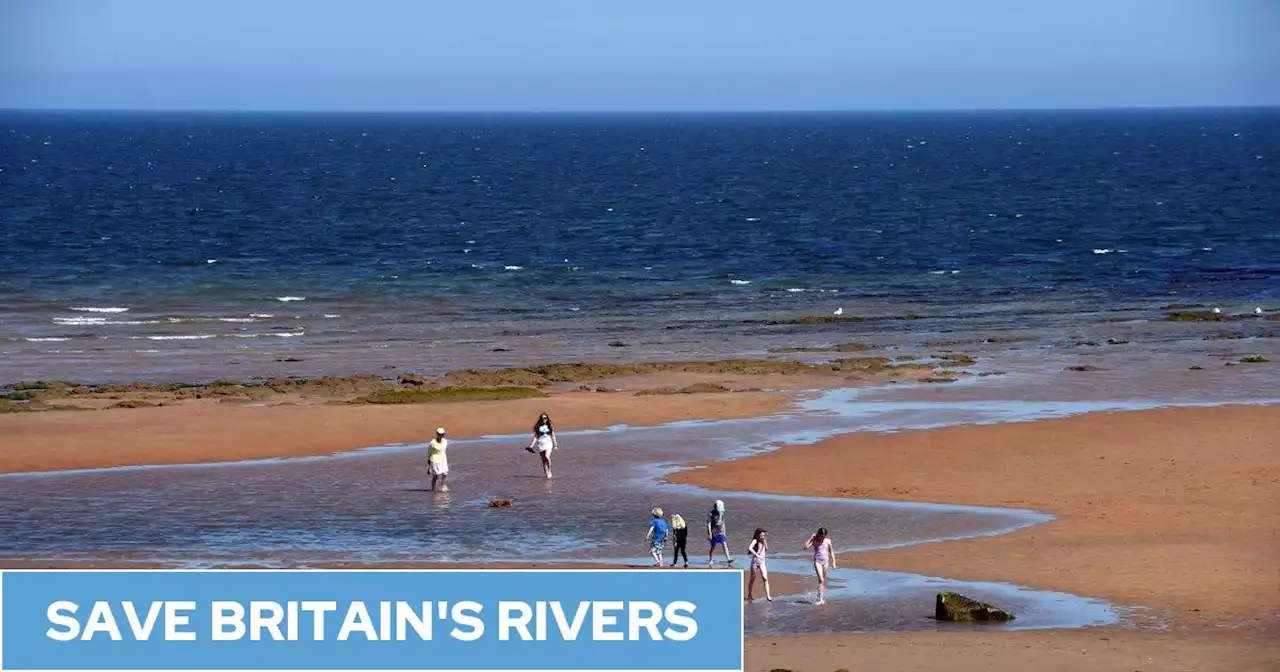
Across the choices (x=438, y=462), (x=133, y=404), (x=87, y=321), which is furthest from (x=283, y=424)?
(x=87, y=321)

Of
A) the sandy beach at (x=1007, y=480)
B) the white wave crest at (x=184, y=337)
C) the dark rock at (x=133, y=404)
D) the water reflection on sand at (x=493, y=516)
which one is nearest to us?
the sandy beach at (x=1007, y=480)

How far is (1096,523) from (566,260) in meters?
55.2

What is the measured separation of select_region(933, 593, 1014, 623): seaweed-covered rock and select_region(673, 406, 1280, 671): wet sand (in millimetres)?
742

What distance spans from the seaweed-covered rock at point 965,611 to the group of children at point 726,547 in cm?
186

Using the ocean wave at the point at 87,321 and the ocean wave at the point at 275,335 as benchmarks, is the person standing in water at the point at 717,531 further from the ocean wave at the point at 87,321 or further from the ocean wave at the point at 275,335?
the ocean wave at the point at 87,321

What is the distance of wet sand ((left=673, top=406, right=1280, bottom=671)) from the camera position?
2227 cm

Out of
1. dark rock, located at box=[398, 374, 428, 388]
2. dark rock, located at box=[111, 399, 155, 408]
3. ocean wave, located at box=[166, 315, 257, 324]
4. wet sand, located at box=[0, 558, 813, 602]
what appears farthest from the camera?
ocean wave, located at box=[166, 315, 257, 324]

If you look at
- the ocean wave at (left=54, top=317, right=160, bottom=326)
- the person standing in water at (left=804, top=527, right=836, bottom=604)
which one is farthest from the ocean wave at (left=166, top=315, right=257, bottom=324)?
the person standing in water at (left=804, top=527, right=836, bottom=604)

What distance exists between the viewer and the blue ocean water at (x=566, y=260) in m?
57.0

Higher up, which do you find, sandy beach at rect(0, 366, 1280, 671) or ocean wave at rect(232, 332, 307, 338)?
sandy beach at rect(0, 366, 1280, 671)

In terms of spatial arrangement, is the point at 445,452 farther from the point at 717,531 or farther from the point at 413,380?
the point at 413,380

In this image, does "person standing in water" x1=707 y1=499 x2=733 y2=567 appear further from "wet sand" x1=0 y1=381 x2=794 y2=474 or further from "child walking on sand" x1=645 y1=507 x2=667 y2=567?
"wet sand" x1=0 y1=381 x2=794 y2=474

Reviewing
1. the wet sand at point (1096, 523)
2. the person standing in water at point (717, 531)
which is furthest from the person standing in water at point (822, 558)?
the wet sand at point (1096, 523)

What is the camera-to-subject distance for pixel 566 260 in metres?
83.9
